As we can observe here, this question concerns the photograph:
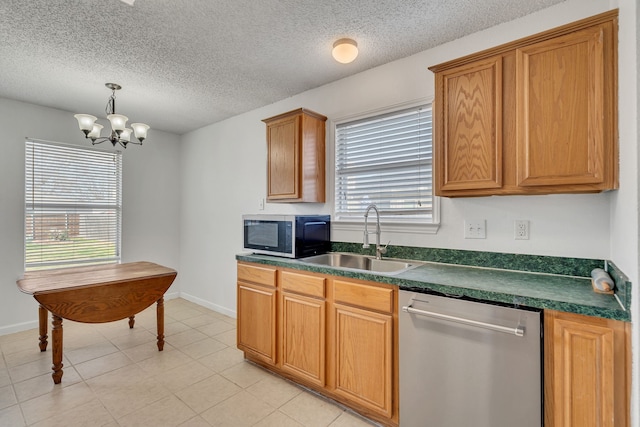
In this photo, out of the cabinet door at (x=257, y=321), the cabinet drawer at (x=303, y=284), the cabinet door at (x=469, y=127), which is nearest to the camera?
the cabinet door at (x=469, y=127)

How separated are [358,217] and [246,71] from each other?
1.62 meters

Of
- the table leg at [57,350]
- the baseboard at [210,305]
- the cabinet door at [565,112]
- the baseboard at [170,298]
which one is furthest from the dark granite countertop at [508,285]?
the baseboard at [170,298]

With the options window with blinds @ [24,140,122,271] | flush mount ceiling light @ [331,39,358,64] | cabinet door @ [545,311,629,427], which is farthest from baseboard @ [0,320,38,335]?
cabinet door @ [545,311,629,427]

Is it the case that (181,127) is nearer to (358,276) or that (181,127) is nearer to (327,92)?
(327,92)

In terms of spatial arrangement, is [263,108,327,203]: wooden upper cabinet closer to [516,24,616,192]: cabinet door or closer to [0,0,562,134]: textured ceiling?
[0,0,562,134]: textured ceiling

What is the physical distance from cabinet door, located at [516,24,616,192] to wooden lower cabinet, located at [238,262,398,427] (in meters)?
1.04

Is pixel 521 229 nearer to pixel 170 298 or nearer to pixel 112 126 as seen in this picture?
pixel 112 126

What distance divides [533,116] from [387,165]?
43.4 inches

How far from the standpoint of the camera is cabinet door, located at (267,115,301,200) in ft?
9.05

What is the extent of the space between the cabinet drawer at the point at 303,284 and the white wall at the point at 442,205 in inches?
27.0

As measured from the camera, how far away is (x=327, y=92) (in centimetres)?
295

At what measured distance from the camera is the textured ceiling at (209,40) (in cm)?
186

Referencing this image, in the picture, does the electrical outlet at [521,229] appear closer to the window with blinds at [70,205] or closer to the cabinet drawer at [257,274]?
the cabinet drawer at [257,274]

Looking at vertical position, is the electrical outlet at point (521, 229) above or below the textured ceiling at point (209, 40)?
below
